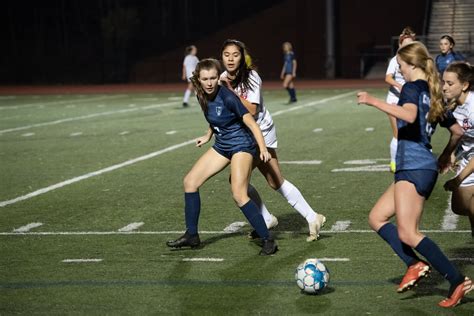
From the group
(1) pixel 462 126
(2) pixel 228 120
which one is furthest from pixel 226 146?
(1) pixel 462 126

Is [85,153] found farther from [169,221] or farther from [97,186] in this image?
[169,221]

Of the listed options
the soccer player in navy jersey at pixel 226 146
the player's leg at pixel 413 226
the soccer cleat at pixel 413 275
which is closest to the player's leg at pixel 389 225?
the soccer cleat at pixel 413 275

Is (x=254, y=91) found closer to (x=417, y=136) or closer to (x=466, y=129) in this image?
(x=466, y=129)

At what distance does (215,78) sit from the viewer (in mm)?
8148

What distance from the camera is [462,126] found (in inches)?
303

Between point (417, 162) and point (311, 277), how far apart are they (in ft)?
3.39

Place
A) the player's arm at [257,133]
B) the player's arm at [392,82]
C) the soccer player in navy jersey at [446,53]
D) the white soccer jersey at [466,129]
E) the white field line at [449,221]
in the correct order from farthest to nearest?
the soccer player in navy jersey at [446,53] < the player's arm at [392,82] < the white field line at [449,221] < the player's arm at [257,133] < the white soccer jersey at [466,129]

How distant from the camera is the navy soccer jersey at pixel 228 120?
818 centimetres

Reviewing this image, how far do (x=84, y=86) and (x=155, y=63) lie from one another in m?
3.75

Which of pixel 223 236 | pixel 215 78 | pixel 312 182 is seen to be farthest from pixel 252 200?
pixel 312 182

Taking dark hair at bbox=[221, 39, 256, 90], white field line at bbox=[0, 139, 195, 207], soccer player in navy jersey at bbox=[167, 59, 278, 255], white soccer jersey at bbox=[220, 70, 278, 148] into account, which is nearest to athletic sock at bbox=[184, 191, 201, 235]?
soccer player in navy jersey at bbox=[167, 59, 278, 255]

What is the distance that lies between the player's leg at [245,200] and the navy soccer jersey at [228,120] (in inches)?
5.1

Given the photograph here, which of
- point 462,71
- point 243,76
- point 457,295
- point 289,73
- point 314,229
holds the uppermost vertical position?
point 462,71

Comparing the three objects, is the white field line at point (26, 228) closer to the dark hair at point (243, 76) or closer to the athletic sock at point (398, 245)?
the dark hair at point (243, 76)
